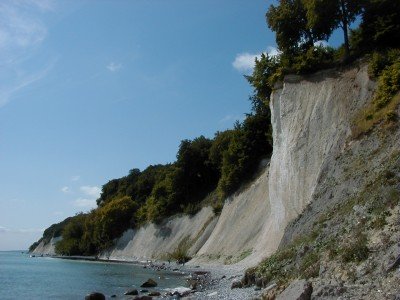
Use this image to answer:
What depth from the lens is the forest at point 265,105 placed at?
3362 cm

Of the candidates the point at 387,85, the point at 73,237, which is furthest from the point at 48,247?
the point at 387,85

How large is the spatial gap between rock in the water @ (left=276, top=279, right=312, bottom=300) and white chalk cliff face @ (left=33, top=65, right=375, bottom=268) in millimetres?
14583

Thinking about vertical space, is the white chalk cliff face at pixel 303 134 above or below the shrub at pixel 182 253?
above

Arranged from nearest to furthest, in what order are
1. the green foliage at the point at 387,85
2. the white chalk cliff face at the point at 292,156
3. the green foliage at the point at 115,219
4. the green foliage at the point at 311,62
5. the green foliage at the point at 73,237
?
the green foliage at the point at 387,85, the white chalk cliff face at the point at 292,156, the green foliage at the point at 311,62, the green foliage at the point at 115,219, the green foliage at the point at 73,237

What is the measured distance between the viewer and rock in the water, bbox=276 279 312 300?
14.1 meters

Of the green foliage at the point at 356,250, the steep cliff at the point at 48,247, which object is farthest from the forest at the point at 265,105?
the steep cliff at the point at 48,247

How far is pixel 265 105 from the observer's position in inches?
2092

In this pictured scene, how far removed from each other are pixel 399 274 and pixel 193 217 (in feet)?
172

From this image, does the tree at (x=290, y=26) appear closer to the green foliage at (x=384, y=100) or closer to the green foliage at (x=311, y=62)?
the green foliage at (x=311, y=62)

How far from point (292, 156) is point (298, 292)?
19.9 meters

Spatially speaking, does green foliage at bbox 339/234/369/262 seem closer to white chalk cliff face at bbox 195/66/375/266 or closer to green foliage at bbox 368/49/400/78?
white chalk cliff face at bbox 195/66/375/266

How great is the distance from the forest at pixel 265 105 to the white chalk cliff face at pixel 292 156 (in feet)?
5.51

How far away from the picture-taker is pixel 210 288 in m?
26.7

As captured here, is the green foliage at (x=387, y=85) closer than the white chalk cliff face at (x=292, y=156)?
Yes
